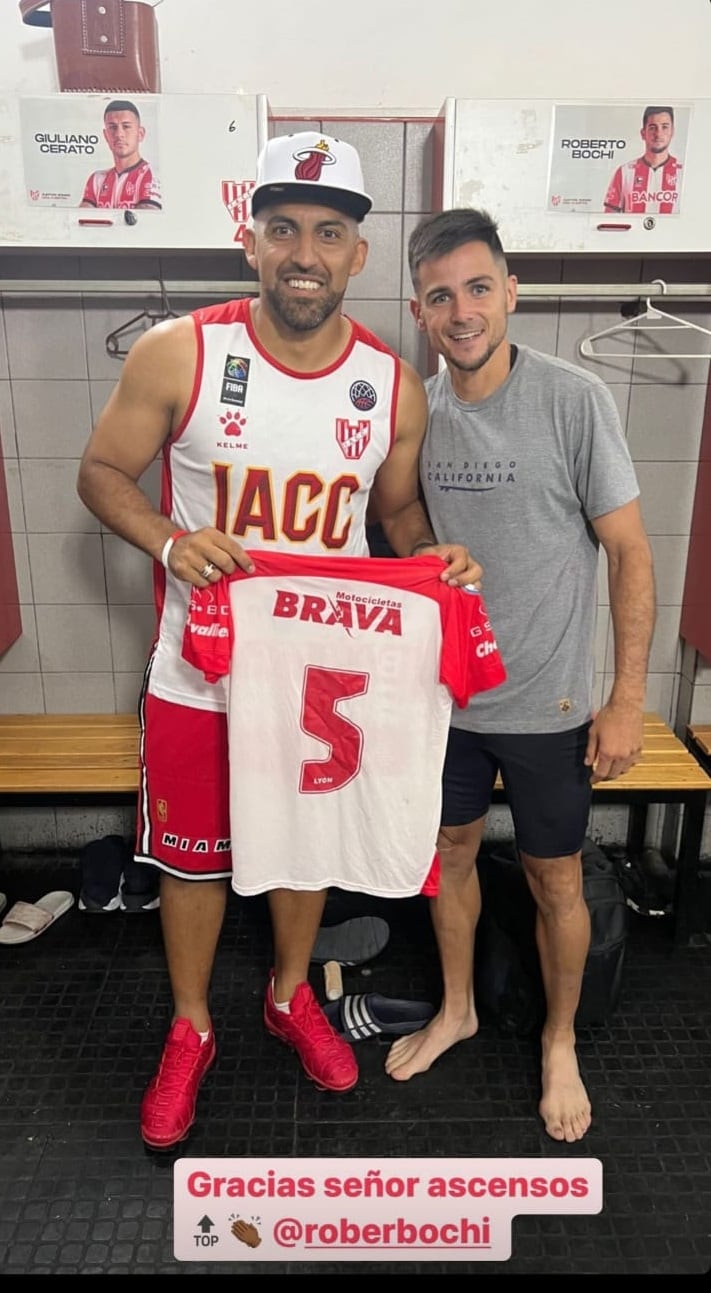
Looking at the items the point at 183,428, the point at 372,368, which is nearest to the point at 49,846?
the point at 183,428

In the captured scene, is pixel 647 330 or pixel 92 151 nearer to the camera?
pixel 92 151

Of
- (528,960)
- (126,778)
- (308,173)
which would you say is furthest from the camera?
(126,778)

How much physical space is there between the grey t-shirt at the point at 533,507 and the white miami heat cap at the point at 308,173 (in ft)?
1.22

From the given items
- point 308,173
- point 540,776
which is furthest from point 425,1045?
point 308,173

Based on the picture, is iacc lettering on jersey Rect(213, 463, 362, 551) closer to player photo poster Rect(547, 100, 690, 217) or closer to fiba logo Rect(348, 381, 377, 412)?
fiba logo Rect(348, 381, 377, 412)

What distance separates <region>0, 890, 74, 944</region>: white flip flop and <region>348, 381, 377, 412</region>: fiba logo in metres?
1.63

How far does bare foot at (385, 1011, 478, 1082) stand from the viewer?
1.82 meters

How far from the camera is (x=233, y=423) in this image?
1477 millimetres

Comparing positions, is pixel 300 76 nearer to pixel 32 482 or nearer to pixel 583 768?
pixel 32 482

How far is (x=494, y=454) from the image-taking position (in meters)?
1.49

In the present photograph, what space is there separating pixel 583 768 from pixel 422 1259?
0.85m

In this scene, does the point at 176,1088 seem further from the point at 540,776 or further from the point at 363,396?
the point at 363,396

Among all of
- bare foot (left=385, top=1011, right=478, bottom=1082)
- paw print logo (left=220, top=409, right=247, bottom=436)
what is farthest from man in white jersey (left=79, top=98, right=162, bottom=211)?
bare foot (left=385, top=1011, right=478, bottom=1082)

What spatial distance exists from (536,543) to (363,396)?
0.41 meters
